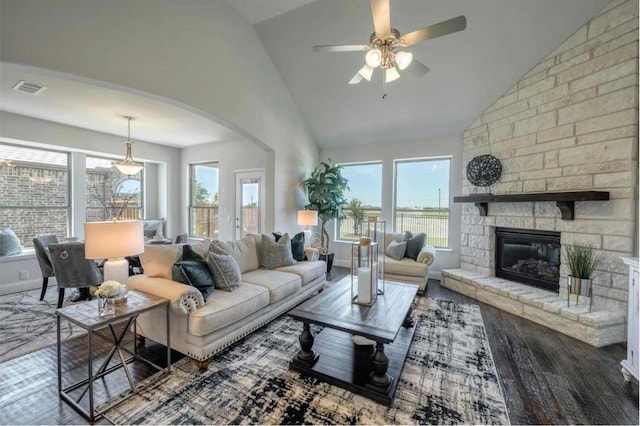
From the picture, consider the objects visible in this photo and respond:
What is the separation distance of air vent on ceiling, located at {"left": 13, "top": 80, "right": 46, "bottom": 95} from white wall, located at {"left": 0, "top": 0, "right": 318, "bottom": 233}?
158 centimetres

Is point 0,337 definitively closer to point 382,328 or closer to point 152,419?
point 152,419

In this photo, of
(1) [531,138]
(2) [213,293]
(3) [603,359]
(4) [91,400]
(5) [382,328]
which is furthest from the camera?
(1) [531,138]

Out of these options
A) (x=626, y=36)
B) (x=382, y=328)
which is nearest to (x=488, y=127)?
(x=626, y=36)

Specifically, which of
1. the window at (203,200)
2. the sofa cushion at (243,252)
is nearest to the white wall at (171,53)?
the sofa cushion at (243,252)

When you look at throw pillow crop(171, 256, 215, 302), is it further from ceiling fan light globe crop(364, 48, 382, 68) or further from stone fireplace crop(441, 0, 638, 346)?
stone fireplace crop(441, 0, 638, 346)

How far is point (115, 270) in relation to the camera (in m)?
2.30

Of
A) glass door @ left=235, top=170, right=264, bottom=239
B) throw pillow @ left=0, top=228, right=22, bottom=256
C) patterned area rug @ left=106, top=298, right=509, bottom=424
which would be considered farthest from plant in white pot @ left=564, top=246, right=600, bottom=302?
throw pillow @ left=0, top=228, right=22, bottom=256

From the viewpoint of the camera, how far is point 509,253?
166 inches

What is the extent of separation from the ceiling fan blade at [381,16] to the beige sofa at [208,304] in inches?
105

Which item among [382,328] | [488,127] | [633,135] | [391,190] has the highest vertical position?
[488,127]

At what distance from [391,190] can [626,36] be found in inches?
140

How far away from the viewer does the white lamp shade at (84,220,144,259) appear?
2100mm

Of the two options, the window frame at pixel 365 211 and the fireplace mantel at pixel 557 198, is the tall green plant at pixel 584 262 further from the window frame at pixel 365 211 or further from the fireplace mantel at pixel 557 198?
the window frame at pixel 365 211

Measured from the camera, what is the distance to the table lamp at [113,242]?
6.89 ft
